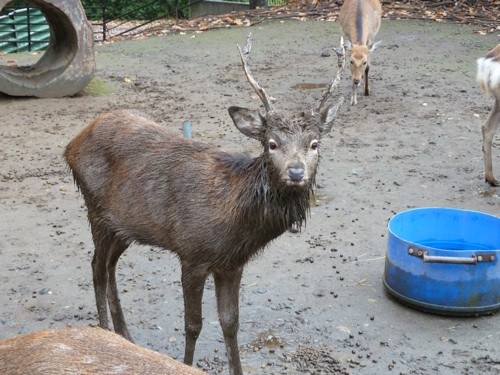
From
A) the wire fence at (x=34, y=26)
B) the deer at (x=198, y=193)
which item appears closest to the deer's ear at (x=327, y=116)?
the deer at (x=198, y=193)

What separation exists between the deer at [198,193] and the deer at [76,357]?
5.69ft

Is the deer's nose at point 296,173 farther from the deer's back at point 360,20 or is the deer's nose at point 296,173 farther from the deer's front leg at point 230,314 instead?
the deer's back at point 360,20

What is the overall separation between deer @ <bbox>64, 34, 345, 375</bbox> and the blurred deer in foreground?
3358 mm

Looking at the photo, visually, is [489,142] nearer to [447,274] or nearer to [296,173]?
[447,274]

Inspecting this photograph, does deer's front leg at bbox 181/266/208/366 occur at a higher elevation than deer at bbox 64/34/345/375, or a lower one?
lower

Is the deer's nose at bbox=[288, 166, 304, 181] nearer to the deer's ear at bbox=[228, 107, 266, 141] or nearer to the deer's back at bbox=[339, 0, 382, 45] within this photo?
the deer's ear at bbox=[228, 107, 266, 141]

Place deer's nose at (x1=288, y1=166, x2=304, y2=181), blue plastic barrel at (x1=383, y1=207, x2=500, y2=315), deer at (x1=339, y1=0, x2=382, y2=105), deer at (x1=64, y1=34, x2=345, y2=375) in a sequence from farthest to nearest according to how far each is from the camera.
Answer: deer at (x1=339, y1=0, x2=382, y2=105) → blue plastic barrel at (x1=383, y1=207, x2=500, y2=315) → deer at (x1=64, y1=34, x2=345, y2=375) → deer's nose at (x1=288, y1=166, x2=304, y2=181)

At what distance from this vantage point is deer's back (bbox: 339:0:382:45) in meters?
11.8

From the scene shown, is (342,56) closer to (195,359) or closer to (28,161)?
(195,359)

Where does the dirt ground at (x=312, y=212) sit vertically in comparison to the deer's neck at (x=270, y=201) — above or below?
below

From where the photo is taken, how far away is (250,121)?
4.39 metres

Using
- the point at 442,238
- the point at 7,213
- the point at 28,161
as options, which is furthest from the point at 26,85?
the point at 442,238

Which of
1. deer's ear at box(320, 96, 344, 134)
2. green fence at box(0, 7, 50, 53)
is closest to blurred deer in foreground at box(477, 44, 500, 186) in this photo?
deer's ear at box(320, 96, 344, 134)

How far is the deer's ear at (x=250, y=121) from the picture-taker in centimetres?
437
